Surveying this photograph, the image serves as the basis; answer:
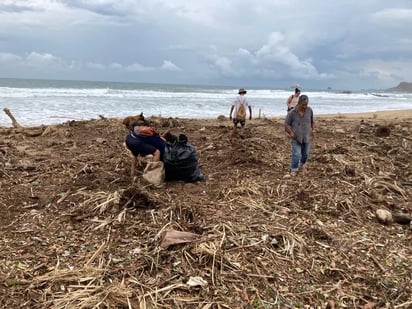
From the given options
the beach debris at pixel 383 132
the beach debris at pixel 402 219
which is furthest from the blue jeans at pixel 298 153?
the beach debris at pixel 383 132

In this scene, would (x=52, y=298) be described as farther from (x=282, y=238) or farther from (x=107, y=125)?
(x=107, y=125)

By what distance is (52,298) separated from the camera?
Result: 3.37 m

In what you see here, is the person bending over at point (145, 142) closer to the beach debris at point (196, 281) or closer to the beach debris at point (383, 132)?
the beach debris at point (196, 281)

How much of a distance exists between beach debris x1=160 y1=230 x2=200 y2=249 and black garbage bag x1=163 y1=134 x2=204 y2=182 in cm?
181

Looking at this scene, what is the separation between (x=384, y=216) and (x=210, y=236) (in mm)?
2166

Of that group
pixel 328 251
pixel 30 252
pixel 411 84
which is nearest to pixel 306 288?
pixel 328 251

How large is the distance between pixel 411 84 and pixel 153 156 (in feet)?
374

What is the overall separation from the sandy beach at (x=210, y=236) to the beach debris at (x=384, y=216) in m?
0.05

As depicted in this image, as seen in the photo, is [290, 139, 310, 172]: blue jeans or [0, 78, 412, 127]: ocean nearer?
[290, 139, 310, 172]: blue jeans

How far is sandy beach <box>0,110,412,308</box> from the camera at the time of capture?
3529mm

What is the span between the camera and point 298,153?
6.70m

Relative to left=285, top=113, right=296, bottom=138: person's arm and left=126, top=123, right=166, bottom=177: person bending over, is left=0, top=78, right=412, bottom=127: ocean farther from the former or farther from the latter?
left=285, top=113, right=296, bottom=138: person's arm

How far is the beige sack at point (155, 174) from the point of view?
18.8ft

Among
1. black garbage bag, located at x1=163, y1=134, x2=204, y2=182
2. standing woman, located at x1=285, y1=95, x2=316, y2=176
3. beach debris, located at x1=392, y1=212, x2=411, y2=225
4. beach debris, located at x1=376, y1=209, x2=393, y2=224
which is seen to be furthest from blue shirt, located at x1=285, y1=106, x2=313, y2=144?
beach debris, located at x1=392, y1=212, x2=411, y2=225
